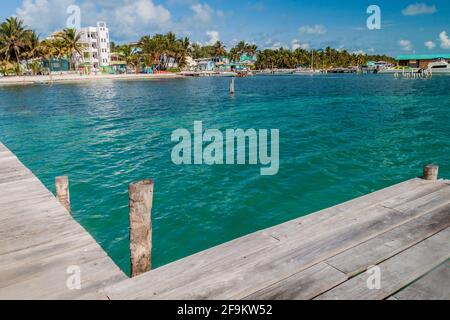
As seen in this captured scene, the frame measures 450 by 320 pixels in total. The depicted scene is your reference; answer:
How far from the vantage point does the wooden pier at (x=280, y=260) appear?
390cm

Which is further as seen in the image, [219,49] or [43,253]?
[219,49]

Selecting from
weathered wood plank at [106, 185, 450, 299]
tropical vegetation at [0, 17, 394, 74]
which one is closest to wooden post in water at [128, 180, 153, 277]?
weathered wood plank at [106, 185, 450, 299]

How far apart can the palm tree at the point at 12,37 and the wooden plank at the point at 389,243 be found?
10266 cm

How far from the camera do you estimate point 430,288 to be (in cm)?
389

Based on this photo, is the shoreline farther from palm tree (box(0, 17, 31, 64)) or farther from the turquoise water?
the turquoise water

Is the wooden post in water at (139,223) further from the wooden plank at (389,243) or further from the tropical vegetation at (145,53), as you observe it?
the tropical vegetation at (145,53)

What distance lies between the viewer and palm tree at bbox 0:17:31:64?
83200 millimetres

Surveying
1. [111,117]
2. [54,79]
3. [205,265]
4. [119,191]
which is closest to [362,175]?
[119,191]

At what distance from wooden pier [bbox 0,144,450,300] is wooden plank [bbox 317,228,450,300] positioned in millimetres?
12

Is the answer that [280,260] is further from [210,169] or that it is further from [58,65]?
[58,65]

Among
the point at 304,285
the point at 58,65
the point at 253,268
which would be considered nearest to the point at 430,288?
the point at 304,285

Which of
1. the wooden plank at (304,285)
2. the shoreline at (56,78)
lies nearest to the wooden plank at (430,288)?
the wooden plank at (304,285)

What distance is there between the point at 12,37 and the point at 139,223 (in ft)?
331
